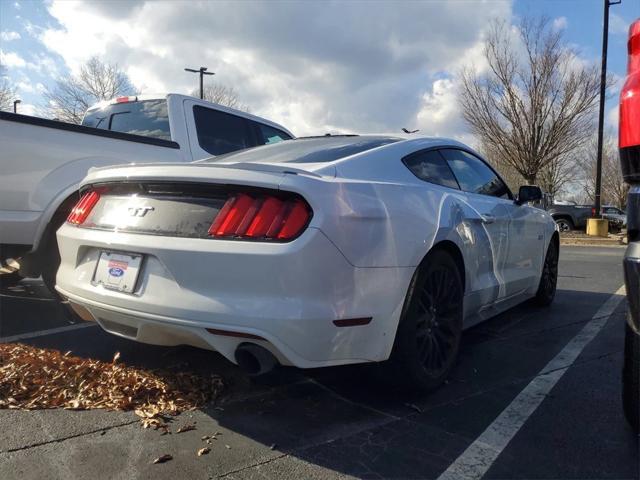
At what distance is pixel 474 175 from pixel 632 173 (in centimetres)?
199

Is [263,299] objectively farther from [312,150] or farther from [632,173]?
[632,173]

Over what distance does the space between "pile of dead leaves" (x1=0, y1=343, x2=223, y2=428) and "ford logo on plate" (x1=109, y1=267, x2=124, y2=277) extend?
69cm

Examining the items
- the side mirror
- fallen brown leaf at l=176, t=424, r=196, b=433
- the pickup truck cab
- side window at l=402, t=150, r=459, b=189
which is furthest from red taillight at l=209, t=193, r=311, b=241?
the pickup truck cab

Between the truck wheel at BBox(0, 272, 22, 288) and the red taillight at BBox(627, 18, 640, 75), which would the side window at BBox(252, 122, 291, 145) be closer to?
the truck wheel at BBox(0, 272, 22, 288)

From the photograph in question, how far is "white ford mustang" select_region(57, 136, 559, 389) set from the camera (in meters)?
2.36

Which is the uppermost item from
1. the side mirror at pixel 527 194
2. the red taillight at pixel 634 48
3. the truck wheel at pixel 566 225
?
the red taillight at pixel 634 48

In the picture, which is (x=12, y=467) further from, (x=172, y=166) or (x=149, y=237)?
(x=172, y=166)

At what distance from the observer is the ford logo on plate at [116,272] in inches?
106

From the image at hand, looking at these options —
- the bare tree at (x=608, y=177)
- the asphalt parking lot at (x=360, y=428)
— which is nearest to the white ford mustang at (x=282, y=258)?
the asphalt parking lot at (x=360, y=428)

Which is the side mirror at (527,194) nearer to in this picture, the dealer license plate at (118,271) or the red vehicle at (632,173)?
the red vehicle at (632,173)

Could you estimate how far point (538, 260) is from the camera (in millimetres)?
4992

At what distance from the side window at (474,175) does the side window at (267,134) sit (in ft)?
10.1

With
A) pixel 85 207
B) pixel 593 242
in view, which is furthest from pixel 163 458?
pixel 593 242

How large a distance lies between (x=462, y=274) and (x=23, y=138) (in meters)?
3.45
